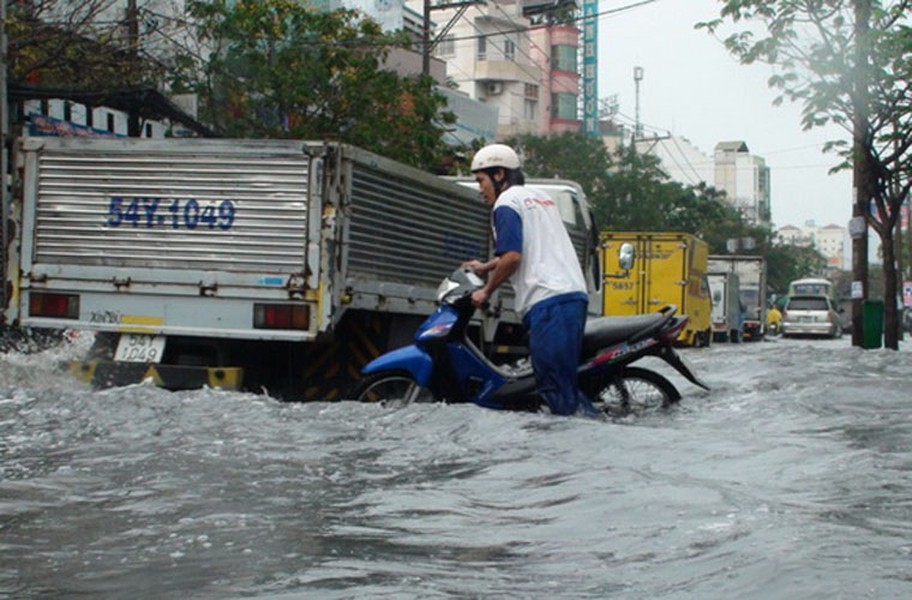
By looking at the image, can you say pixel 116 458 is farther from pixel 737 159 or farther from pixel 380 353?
pixel 737 159

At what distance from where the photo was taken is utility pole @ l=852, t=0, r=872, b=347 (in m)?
23.4

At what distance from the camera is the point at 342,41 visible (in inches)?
1100

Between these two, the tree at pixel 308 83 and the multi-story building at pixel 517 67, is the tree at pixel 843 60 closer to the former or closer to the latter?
the tree at pixel 308 83

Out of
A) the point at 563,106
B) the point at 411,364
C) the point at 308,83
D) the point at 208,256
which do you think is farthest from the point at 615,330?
the point at 563,106

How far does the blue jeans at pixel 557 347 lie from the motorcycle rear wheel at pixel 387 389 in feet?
2.80

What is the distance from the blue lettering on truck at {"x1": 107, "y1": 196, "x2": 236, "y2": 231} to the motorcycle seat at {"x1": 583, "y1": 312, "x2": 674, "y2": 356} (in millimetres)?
2568

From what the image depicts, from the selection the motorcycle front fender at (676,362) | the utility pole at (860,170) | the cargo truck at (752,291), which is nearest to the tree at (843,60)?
the utility pole at (860,170)

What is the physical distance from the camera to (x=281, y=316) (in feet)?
30.7

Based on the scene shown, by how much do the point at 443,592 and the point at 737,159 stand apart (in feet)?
478

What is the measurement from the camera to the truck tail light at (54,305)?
32.1ft

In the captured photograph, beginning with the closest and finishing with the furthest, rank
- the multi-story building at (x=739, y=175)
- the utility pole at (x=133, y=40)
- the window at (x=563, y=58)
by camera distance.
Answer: the utility pole at (x=133, y=40) → the window at (x=563, y=58) → the multi-story building at (x=739, y=175)

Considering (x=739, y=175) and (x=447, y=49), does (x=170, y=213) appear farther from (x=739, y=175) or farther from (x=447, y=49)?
(x=739, y=175)

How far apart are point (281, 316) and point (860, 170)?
19297mm

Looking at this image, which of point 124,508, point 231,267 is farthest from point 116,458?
point 231,267
